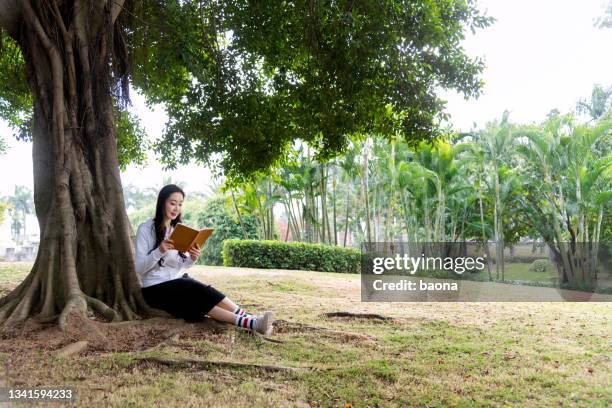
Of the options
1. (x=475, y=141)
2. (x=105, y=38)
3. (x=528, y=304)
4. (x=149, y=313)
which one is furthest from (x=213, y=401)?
(x=475, y=141)

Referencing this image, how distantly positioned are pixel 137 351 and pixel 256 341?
3.40 feet

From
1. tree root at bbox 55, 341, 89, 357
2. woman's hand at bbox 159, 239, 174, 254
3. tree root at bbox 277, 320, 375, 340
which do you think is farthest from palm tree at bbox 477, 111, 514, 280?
tree root at bbox 55, 341, 89, 357

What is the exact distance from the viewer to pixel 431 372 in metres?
4.50

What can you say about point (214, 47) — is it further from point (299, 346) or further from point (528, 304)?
point (528, 304)

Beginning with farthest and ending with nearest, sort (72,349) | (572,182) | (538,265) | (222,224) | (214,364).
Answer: (222,224) → (538,265) → (572,182) → (72,349) → (214,364)

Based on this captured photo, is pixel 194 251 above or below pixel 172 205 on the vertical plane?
below

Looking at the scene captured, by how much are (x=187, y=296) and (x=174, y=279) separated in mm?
196

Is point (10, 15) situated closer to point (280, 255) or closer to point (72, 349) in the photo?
point (72, 349)

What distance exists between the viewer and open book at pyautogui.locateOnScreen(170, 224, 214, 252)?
4.70 m

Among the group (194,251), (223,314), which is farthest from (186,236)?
(223,314)

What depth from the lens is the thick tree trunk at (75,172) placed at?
225 inches

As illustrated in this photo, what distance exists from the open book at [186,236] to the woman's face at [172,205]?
1.46 ft

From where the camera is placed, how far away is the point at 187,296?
17.5ft

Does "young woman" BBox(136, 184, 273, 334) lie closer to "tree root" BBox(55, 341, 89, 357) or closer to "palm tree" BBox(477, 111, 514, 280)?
Result: "tree root" BBox(55, 341, 89, 357)
